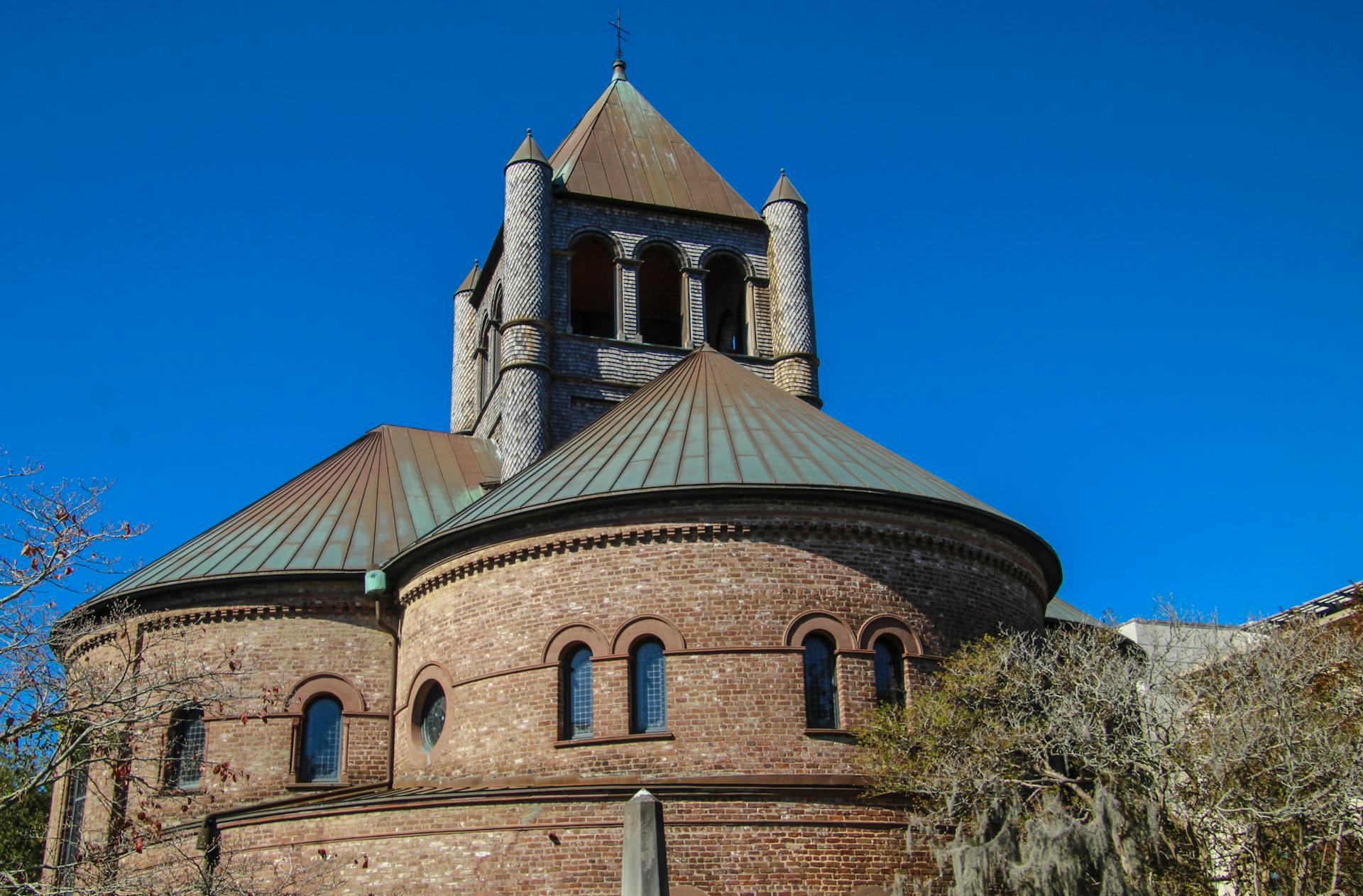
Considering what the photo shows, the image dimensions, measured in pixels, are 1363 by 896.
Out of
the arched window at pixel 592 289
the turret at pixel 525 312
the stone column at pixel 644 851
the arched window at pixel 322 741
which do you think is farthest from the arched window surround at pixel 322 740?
the arched window at pixel 592 289

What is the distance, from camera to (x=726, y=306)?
3353 cm

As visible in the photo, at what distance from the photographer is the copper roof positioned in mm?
23328

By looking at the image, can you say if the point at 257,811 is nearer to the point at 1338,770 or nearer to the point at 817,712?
the point at 817,712

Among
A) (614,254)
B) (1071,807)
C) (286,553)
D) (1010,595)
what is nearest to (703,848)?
(1071,807)

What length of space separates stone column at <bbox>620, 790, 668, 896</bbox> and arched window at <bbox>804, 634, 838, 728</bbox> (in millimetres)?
5006

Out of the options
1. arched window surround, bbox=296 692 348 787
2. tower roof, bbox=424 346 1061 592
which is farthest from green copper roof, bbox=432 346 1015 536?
arched window surround, bbox=296 692 348 787

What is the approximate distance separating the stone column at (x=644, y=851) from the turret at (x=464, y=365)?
20.6m

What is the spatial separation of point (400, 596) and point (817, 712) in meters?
7.73

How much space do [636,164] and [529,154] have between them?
3.52 m

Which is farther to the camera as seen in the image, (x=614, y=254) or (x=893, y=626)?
(x=614, y=254)

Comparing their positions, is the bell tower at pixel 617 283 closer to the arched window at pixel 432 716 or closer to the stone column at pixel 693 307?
the stone column at pixel 693 307

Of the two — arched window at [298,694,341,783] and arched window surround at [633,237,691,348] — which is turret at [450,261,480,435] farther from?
arched window at [298,694,341,783]

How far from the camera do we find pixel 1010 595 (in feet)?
68.6

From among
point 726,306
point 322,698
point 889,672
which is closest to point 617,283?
point 726,306
